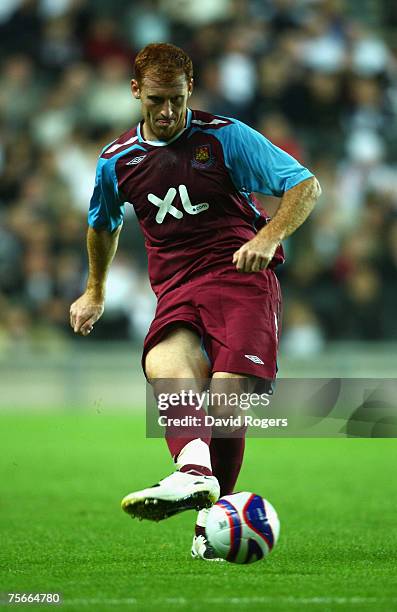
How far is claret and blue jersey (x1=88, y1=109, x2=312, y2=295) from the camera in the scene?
18.3ft

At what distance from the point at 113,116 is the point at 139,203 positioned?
1030cm

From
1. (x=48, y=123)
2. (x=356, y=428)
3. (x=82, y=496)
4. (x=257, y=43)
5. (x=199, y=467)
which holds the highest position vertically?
(x=257, y=43)

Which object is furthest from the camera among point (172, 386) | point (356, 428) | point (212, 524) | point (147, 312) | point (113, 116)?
point (113, 116)

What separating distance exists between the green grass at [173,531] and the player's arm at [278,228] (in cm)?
131

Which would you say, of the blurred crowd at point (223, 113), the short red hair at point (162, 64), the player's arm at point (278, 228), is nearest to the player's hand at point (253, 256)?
the player's arm at point (278, 228)

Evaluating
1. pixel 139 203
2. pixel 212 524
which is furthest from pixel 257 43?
pixel 212 524

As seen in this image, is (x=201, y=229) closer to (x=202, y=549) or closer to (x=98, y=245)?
(x=98, y=245)

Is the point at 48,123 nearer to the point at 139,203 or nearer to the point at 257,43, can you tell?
the point at 257,43

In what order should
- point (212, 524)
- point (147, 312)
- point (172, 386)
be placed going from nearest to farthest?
point (212, 524) → point (172, 386) → point (147, 312)

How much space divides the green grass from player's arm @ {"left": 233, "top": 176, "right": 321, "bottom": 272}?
4.30 feet

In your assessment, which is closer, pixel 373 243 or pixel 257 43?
pixel 373 243

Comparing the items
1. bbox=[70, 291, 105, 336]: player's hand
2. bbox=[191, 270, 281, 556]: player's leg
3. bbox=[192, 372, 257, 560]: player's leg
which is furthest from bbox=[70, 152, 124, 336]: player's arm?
bbox=[192, 372, 257, 560]: player's leg

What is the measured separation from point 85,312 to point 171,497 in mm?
1410

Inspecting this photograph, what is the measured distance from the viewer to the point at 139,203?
18.8 ft
